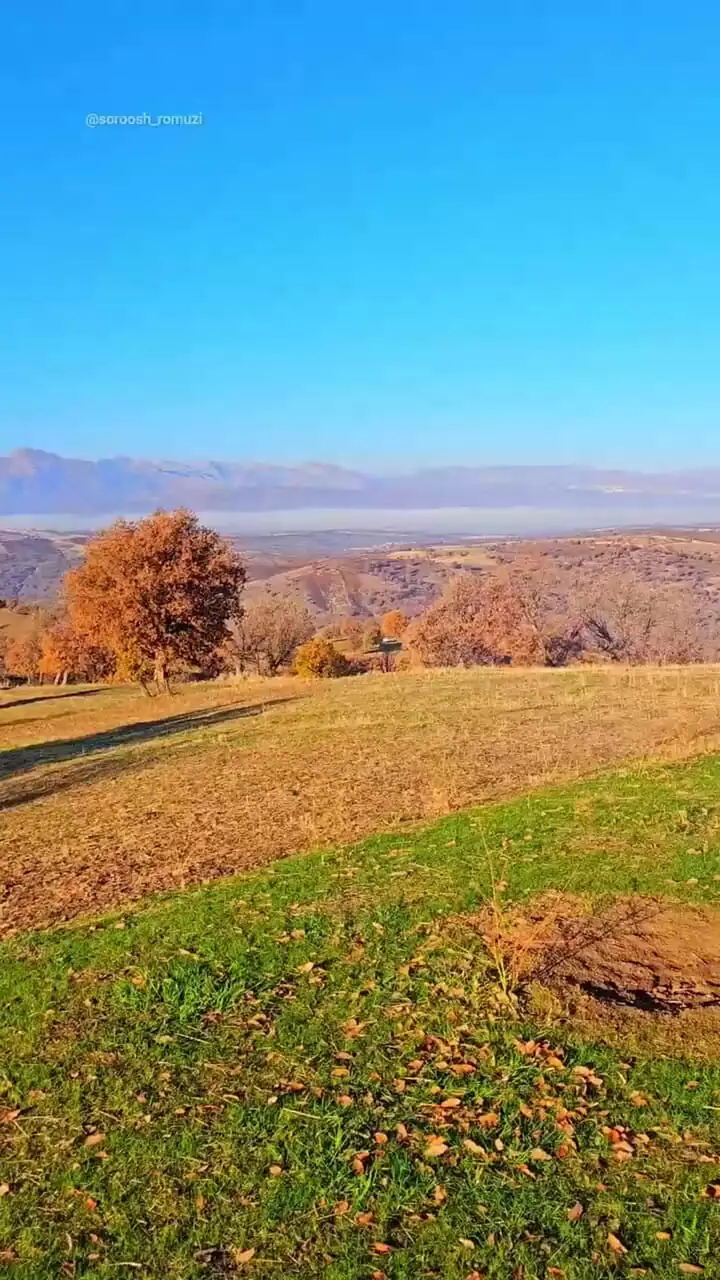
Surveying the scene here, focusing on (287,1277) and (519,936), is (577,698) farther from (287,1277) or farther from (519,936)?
(287,1277)

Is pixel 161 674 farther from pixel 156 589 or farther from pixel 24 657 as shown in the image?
pixel 24 657

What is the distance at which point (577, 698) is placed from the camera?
20.0 meters

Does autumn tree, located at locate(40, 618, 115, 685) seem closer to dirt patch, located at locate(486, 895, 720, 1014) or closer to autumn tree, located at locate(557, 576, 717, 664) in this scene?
autumn tree, located at locate(557, 576, 717, 664)

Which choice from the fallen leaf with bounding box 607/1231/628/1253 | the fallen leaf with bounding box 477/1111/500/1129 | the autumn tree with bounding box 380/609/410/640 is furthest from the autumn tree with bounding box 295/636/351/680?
the fallen leaf with bounding box 607/1231/628/1253

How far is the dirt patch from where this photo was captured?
5.39 metres

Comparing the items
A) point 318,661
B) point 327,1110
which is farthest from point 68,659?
point 327,1110

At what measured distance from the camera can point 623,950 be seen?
19.6ft

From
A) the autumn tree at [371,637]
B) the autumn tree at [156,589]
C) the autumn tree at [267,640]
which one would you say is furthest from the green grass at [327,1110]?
the autumn tree at [371,637]

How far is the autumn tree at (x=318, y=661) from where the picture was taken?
49.7 meters

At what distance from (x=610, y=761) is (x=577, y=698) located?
7.49 metres

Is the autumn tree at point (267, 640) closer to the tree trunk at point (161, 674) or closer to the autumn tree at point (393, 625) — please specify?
the tree trunk at point (161, 674)

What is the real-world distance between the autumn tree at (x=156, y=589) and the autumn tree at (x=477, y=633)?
2140 centimetres

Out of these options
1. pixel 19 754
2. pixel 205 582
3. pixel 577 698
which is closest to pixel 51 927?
pixel 577 698

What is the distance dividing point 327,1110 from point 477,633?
49153mm
